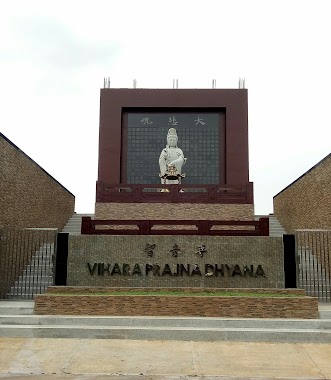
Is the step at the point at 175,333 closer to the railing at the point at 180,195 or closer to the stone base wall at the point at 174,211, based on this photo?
the stone base wall at the point at 174,211

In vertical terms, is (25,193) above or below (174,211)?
above

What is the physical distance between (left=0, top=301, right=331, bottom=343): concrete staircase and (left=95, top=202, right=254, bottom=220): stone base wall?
5557 millimetres

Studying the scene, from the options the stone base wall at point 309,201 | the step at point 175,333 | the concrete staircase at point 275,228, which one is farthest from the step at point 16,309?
the concrete staircase at point 275,228

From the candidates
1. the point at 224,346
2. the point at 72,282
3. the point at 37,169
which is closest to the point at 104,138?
the point at 37,169

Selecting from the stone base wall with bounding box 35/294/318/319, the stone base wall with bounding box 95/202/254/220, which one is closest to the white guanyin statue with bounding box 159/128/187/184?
the stone base wall with bounding box 95/202/254/220

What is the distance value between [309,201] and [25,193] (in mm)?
8527

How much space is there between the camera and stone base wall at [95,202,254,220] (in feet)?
42.8

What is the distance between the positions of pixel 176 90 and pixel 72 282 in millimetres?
10132

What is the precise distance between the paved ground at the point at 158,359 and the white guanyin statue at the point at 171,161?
862 cm

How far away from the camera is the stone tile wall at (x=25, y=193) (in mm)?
10789

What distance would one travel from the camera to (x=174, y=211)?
13.1 metres

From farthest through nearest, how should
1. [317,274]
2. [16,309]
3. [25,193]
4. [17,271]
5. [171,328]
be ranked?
[25,193] → [17,271] → [317,274] → [16,309] → [171,328]

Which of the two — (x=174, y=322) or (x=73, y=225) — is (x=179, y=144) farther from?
(x=174, y=322)

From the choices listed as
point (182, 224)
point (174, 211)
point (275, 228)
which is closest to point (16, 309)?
point (182, 224)
